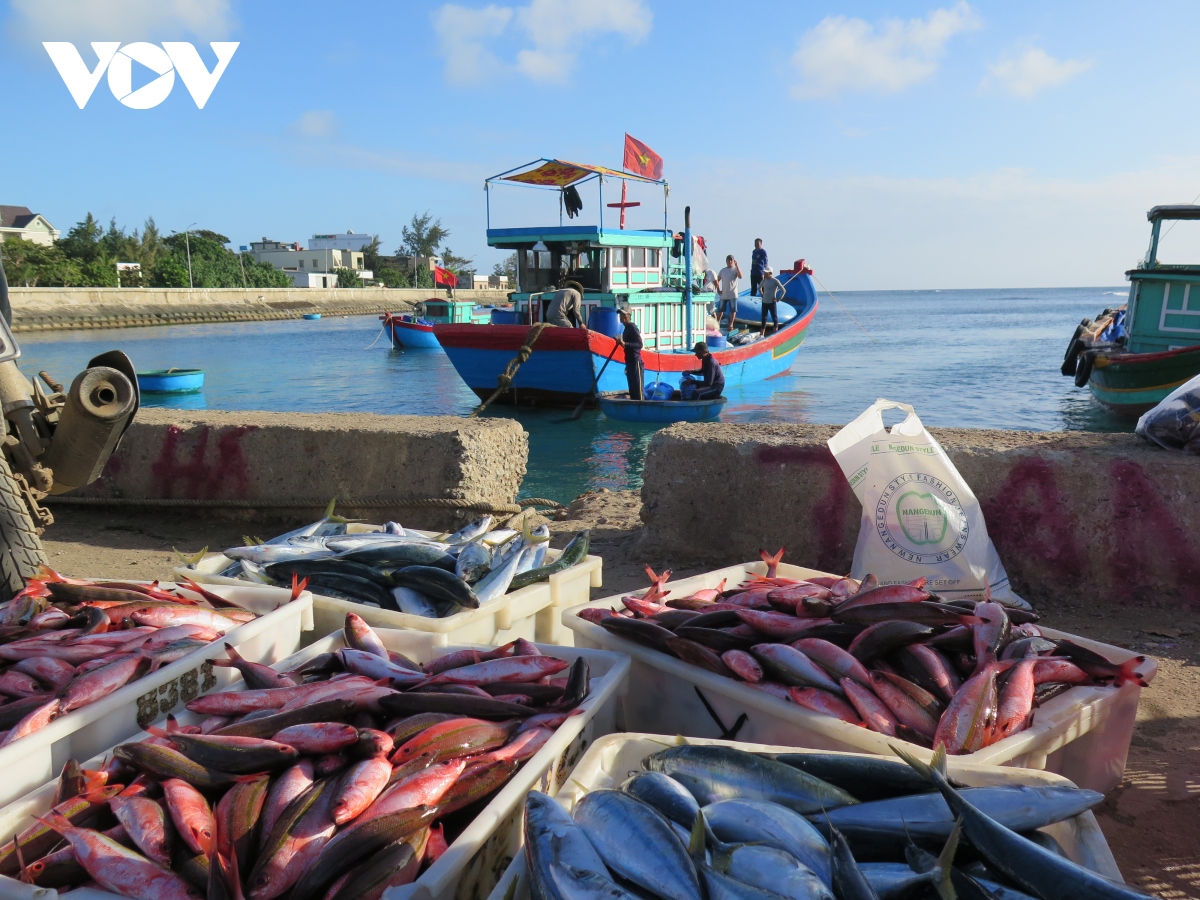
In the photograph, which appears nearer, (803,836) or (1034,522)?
(803,836)

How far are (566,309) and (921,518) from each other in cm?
1374

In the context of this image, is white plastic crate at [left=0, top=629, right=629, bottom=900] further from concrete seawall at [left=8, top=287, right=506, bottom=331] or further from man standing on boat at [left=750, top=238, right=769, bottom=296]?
concrete seawall at [left=8, top=287, right=506, bottom=331]

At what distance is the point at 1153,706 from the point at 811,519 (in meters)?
2.07

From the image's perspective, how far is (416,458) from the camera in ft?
20.7

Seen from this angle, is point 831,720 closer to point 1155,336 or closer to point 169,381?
point 1155,336

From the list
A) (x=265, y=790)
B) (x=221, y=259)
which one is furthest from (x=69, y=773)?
(x=221, y=259)

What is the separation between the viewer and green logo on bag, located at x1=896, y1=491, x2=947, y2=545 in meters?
4.19

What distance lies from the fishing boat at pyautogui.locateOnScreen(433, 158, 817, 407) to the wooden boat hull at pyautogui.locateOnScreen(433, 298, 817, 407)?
0.02 meters

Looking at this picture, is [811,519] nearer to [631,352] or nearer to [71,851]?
[71,851]

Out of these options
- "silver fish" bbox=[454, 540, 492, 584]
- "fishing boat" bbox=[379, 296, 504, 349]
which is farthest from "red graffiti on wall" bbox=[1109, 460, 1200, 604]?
"fishing boat" bbox=[379, 296, 504, 349]

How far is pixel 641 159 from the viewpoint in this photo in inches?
731

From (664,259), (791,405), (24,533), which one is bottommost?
(791,405)

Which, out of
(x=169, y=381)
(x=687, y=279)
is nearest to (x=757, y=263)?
(x=687, y=279)

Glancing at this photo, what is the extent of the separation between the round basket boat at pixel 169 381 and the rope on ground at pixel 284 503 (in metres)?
16.5
